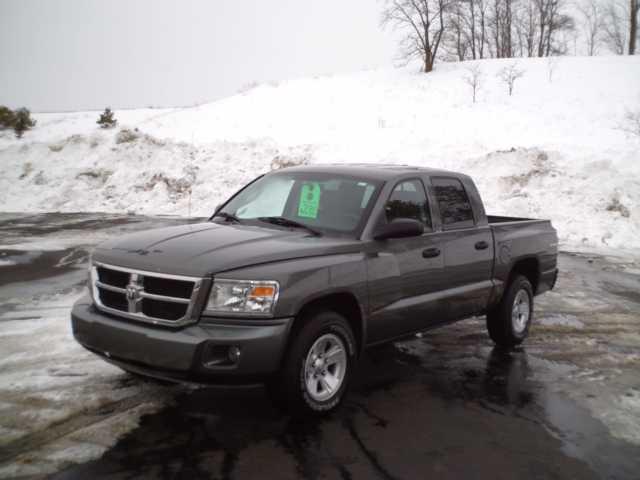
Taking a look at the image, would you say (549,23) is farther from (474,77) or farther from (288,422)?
(288,422)

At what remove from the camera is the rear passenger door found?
18.6 ft

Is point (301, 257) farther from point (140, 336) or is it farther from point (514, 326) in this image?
point (514, 326)

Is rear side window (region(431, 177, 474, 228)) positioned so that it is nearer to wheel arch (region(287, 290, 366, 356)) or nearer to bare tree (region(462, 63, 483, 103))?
wheel arch (region(287, 290, 366, 356))

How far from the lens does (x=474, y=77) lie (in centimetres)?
3559

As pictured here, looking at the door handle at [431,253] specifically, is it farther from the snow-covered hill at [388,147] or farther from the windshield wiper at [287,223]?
the snow-covered hill at [388,147]

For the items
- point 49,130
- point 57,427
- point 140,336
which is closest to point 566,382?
point 140,336

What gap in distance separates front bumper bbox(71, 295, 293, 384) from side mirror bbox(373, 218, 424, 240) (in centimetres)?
115

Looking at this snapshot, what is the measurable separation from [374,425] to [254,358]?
1115mm

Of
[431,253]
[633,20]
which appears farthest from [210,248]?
[633,20]

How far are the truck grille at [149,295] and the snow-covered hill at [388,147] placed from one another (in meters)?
12.4

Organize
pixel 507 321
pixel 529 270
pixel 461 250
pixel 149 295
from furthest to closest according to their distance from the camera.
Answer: pixel 529 270 → pixel 507 321 → pixel 461 250 → pixel 149 295

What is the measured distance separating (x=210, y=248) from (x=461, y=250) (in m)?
2.57

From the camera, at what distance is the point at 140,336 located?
4000mm

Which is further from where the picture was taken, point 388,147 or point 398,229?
point 388,147
